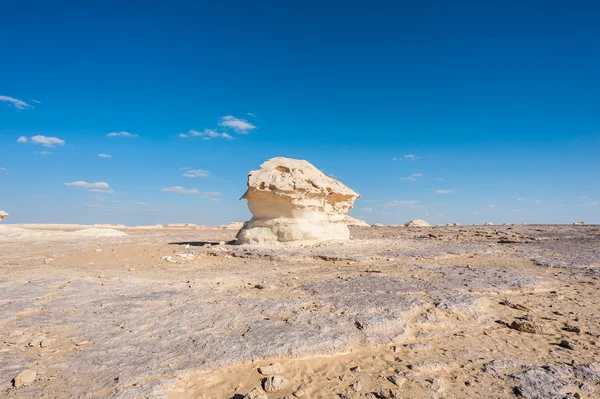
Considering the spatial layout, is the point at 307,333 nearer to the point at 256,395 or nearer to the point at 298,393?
the point at 298,393

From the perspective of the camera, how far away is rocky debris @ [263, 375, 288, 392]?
2482 mm

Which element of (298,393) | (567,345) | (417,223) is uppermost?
(417,223)

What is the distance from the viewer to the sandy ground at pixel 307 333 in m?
2.52

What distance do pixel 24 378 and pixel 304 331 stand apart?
2.16 meters

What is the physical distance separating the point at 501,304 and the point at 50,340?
489 cm

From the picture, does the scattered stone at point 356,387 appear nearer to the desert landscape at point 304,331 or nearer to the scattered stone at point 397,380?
the desert landscape at point 304,331

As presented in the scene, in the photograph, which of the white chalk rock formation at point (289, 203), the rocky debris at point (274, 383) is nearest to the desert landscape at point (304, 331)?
the rocky debris at point (274, 383)

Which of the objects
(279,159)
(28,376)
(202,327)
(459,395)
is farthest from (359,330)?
(279,159)

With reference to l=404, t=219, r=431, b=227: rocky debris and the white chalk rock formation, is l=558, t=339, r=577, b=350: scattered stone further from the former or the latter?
l=404, t=219, r=431, b=227: rocky debris

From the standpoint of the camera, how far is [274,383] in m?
2.50

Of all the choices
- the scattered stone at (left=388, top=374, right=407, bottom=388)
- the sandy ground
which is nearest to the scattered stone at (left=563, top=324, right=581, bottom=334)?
the sandy ground

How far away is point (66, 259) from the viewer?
8711 mm

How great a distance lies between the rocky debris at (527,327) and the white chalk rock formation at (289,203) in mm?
8085

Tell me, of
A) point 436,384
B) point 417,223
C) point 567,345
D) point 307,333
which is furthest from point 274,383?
point 417,223
